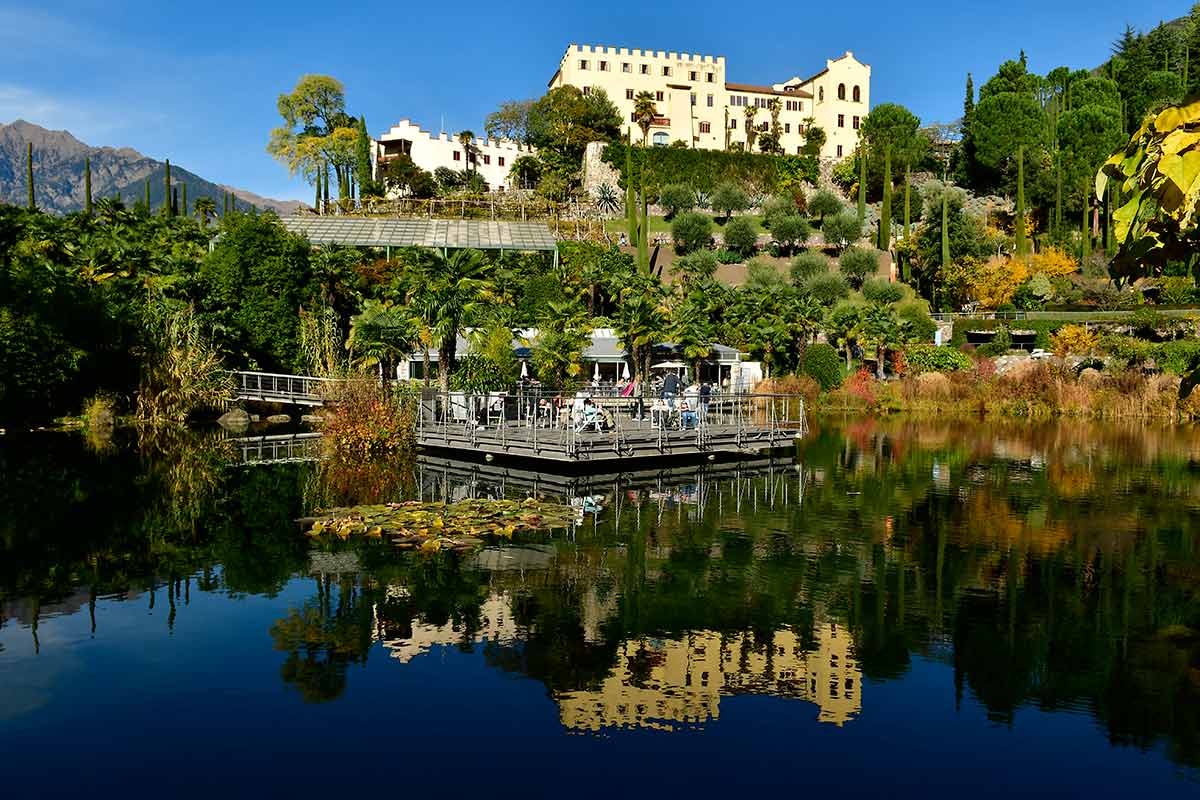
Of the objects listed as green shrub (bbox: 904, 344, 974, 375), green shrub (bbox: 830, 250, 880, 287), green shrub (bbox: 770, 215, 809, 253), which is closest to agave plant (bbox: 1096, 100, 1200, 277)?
green shrub (bbox: 904, 344, 974, 375)

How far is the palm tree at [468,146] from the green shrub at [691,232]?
894 inches

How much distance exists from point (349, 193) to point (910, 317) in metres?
47.4

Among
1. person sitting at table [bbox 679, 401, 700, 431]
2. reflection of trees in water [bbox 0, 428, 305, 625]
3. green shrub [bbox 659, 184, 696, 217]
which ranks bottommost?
reflection of trees in water [bbox 0, 428, 305, 625]

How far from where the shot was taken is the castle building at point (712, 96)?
3310 inches

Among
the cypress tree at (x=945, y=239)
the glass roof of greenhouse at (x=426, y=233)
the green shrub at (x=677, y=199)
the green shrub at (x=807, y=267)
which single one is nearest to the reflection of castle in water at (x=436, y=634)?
the glass roof of greenhouse at (x=426, y=233)

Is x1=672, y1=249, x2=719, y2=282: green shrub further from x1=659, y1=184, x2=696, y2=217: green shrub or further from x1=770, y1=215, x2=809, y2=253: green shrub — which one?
x1=659, y1=184, x2=696, y2=217: green shrub

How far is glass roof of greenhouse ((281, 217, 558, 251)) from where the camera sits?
56.1 meters

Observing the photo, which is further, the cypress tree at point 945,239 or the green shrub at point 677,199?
the green shrub at point 677,199

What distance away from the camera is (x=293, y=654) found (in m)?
10.4

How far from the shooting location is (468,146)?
79812 mm

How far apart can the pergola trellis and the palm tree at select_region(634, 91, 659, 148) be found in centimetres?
2339

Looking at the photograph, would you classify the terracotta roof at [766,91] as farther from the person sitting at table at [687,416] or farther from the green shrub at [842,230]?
the person sitting at table at [687,416]

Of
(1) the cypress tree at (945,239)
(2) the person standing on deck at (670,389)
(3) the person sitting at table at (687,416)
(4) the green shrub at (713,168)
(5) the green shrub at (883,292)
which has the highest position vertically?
(4) the green shrub at (713,168)

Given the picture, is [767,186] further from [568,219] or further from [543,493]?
[543,493]
